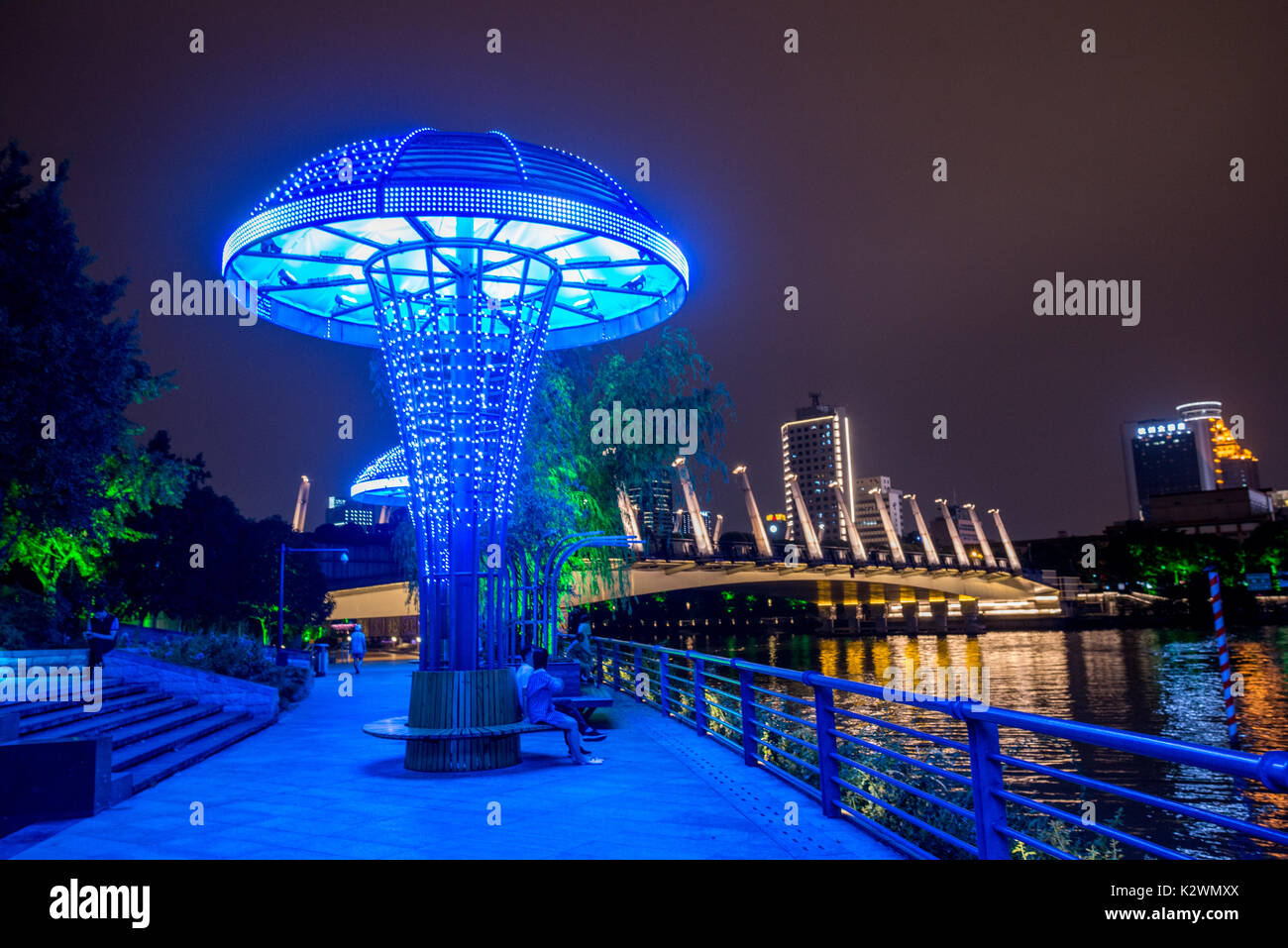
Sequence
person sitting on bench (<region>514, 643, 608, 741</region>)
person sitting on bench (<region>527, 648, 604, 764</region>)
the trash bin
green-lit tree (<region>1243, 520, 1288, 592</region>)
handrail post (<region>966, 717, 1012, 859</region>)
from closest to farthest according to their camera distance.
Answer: handrail post (<region>966, 717, 1012, 859</region>) < person sitting on bench (<region>527, 648, 604, 764</region>) < person sitting on bench (<region>514, 643, 608, 741</region>) < the trash bin < green-lit tree (<region>1243, 520, 1288, 592</region>)

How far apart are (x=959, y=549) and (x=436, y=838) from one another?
3800 inches

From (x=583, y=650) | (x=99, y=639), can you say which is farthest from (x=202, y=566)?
(x=99, y=639)

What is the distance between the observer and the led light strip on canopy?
9.13 m

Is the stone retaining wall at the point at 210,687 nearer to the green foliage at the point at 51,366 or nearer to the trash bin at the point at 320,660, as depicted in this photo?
the green foliage at the point at 51,366

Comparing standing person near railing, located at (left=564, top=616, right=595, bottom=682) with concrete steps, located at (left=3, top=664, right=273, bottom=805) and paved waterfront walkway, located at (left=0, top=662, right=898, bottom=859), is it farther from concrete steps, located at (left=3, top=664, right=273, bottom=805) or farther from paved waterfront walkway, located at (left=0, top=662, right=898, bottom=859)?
paved waterfront walkway, located at (left=0, top=662, right=898, bottom=859)

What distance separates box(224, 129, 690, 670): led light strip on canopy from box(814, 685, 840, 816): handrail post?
4241mm

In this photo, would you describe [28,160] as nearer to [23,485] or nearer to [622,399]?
[23,485]

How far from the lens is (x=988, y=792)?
15.3 feet

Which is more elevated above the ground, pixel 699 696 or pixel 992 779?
pixel 992 779

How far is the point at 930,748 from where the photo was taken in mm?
17969

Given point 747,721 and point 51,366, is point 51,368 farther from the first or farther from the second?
point 747,721

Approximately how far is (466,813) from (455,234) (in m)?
6.58

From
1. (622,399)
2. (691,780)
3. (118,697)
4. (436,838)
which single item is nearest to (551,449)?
(622,399)

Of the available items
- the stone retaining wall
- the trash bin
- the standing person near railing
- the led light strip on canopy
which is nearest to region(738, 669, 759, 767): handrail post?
the led light strip on canopy
